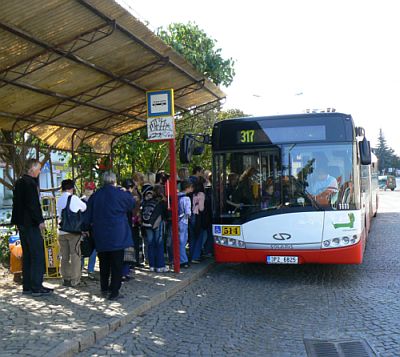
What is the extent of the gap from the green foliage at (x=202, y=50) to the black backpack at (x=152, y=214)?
276 inches

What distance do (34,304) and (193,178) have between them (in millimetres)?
4701

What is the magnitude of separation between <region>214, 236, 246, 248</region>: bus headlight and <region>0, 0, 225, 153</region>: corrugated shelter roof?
11.8ft

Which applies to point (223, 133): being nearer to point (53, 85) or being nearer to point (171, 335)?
point (53, 85)

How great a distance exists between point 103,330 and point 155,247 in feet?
11.7

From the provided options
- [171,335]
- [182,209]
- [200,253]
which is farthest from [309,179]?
[171,335]

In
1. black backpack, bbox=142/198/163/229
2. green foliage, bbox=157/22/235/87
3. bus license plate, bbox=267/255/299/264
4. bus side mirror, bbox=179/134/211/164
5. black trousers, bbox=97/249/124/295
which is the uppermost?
green foliage, bbox=157/22/235/87

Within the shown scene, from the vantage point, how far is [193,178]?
10609 mm

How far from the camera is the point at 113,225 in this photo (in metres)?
6.98

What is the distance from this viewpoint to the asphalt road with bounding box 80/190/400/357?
5.36 metres

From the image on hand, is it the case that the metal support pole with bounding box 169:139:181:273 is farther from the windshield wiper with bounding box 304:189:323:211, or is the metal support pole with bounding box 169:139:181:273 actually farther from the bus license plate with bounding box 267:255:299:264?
the windshield wiper with bounding box 304:189:323:211

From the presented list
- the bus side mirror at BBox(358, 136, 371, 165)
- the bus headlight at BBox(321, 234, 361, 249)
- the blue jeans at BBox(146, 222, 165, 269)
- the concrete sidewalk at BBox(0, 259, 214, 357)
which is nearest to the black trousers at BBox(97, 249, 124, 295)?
the concrete sidewalk at BBox(0, 259, 214, 357)

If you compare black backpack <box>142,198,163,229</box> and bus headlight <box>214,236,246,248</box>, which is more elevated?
black backpack <box>142,198,163,229</box>

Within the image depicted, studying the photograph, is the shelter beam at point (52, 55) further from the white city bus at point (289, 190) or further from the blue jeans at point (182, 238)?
the blue jeans at point (182, 238)

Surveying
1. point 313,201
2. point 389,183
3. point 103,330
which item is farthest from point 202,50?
point 389,183
